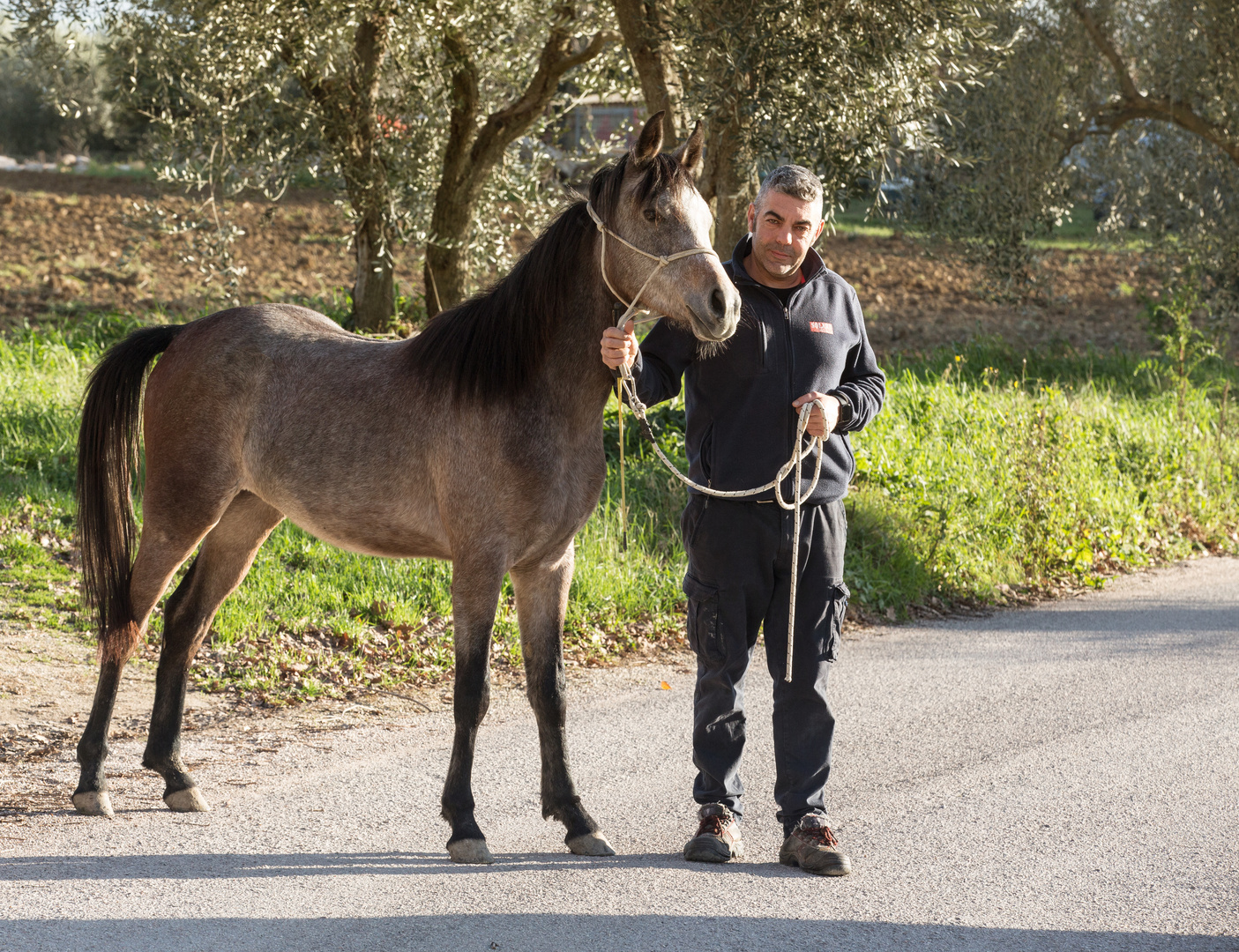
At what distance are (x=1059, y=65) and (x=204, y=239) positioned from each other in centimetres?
977

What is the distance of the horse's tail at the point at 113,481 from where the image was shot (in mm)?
4531

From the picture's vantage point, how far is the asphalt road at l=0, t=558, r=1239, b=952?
3.46m

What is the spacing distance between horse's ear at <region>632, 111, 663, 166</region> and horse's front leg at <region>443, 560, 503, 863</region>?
1.42 m

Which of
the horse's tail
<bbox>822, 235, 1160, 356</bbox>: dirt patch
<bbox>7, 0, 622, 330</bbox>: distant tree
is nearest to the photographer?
the horse's tail

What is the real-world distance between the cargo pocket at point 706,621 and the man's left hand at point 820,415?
0.64 meters

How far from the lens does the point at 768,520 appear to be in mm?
3939

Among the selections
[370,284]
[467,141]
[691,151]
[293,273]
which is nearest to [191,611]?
[691,151]

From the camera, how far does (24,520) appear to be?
7.34 meters

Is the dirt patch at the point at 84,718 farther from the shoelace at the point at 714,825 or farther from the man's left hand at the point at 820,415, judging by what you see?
the man's left hand at the point at 820,415

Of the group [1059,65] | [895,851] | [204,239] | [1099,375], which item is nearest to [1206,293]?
[1099,375]

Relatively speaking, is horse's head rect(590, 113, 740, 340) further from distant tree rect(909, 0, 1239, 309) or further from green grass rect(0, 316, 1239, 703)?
distant tree rect(909, 0, 1239, 309)

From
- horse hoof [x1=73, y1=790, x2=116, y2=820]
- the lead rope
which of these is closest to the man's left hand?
the lead rope

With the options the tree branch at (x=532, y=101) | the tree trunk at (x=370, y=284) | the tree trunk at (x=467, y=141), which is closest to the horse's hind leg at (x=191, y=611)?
the tree trunk at (x=467, y=141)

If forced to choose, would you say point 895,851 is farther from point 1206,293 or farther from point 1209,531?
point 1206,293
